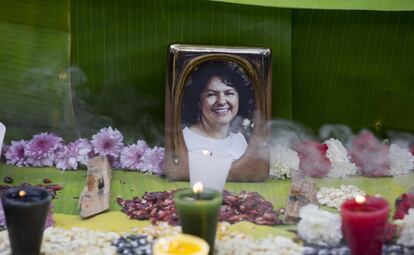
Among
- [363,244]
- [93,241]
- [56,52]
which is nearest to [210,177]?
[93,241]

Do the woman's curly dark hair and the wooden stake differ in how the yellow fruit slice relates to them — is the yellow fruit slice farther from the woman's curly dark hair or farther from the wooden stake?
the woman's curly dark hair

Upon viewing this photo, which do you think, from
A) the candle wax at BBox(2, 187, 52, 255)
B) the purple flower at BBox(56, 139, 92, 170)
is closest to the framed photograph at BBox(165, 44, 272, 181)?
the purple flower at BBox(56, 139, 92, 170)

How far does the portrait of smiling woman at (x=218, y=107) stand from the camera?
164 centimetres

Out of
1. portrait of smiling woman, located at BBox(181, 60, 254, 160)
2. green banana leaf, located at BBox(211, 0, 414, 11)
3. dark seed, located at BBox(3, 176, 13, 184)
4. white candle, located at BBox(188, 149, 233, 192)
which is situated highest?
green banana leaf, located at BBox(211, 0, 414, 11)

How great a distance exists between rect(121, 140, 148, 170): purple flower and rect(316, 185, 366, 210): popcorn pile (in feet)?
1.36

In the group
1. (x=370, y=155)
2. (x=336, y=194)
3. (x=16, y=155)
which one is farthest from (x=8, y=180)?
(x=370, y=155)

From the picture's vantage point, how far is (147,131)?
1790 mm

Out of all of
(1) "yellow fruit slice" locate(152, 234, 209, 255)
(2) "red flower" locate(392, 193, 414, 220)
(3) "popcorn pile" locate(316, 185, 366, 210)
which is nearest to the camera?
(1) "yellow fruit slice" locate(152, 234, 209, 255)

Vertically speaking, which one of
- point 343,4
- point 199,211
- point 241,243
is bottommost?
point 241,243

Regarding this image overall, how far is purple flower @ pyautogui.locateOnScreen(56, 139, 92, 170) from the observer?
172cm

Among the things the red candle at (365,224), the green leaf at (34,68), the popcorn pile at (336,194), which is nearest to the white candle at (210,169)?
the popcorn pile at (336,194)

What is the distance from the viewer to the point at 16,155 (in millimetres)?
1733

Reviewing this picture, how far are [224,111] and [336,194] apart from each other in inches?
11.7

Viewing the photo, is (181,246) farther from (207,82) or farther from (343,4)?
(343,4)
